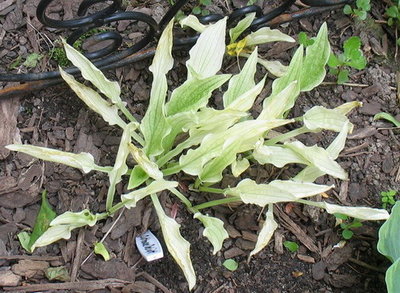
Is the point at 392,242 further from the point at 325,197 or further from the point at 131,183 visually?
the point at 131,183

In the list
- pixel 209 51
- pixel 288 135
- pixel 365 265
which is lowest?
pixel 365 265

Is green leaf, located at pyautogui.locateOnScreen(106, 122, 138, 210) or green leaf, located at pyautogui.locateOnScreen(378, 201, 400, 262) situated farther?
green leaf, located at pyautogui.locateOnScreen(378, 201, 400, 262)

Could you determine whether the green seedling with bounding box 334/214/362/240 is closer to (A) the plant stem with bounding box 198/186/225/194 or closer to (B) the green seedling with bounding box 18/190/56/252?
(A) the plant stem with bounding box 198/186/225/194

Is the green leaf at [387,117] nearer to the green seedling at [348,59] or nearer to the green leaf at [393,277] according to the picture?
the green seedling at [348,59]

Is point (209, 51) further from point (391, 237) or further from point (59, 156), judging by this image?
point (391, 237)

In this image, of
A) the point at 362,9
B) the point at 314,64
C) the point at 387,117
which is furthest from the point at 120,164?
the point at 362,9

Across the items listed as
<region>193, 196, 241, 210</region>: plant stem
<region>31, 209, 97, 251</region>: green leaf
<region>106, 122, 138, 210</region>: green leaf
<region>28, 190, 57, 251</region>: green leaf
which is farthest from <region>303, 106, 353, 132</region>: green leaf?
<region>28, 190, 57, 251</region>: green leaf

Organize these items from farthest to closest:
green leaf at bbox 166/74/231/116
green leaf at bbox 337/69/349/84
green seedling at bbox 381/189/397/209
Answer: green leaf at bbox 337/69/349/84, green seedling at bbox 381/189/397/209, green leaf at bbox 166/74/231/116

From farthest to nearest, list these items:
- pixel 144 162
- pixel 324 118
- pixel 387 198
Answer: pixel 387 198
pixel 324 118
pixel 144 162
